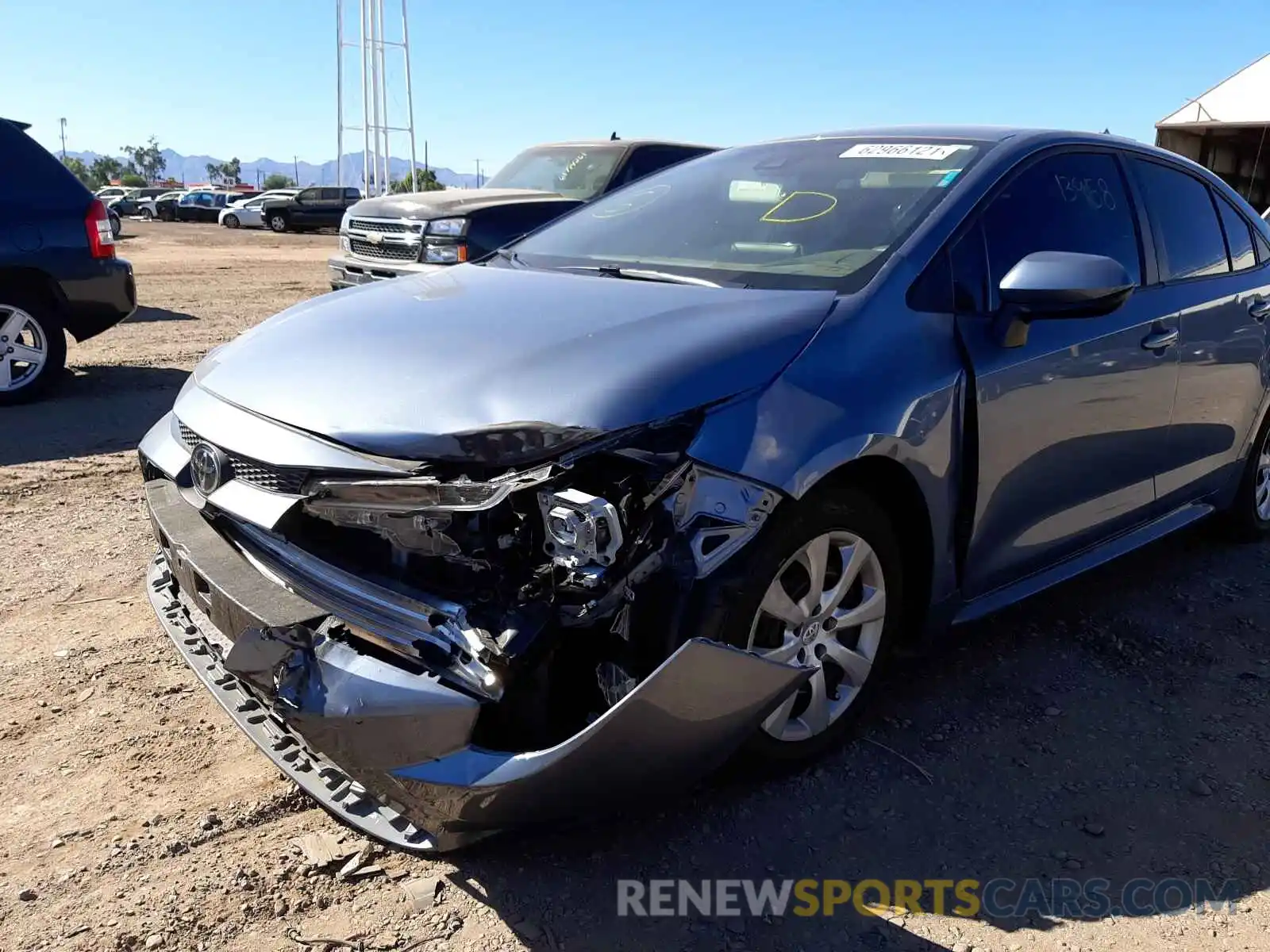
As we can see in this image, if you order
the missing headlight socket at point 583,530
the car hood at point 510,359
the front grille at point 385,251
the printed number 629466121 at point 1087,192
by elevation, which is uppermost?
the printed number 629466121 at point 1087,192

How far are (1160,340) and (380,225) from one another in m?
6.71

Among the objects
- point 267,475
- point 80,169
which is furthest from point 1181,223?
point 80,169

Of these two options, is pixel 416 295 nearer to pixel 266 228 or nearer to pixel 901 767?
pixel 901 767

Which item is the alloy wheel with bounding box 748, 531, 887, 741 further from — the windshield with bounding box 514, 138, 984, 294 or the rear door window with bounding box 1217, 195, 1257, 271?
the rear door window with bounding box 1217, 195, 1257, 271

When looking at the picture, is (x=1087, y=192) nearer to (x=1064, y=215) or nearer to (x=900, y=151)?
(x=1064, y=215)

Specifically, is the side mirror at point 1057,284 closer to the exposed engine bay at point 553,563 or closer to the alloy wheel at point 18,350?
the exposed engine bay at point 553,563

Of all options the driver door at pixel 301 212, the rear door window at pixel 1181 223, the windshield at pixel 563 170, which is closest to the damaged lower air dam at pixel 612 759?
the rear door window at pixel 1181 223

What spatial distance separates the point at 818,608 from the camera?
2648 millimetres

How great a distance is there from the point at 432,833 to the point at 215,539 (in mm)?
999

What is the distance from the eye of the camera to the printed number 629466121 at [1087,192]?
3518 millimetres

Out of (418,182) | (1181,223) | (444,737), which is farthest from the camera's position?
(418,182)

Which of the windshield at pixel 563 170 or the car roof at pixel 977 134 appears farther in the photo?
the windshield at pixel 563 170

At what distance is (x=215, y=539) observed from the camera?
269 cm

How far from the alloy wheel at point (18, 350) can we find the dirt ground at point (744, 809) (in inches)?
130
